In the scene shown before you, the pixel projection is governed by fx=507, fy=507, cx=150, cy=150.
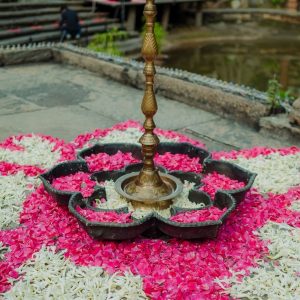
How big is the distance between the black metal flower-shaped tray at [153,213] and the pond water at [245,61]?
747 centimetres

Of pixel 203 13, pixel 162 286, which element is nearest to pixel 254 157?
pixel 162 286

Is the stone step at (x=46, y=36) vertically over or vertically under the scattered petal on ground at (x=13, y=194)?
under

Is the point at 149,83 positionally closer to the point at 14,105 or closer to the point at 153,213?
the point at 153,213

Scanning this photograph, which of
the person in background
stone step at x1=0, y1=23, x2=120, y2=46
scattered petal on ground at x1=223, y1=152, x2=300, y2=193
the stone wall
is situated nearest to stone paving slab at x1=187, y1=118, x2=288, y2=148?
the stone wall

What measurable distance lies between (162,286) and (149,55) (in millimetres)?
1466

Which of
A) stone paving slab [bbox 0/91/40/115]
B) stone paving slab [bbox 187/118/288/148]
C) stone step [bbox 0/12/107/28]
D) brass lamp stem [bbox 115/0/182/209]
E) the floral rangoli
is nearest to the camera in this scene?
the floral rangoli

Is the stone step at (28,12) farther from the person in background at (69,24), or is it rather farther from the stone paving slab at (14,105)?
the stone paving slab at (14,105)

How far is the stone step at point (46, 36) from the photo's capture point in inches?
510

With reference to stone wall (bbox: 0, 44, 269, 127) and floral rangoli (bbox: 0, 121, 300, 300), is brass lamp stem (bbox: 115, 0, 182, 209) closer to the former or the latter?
floral rangoli (bbox: 0, 121, 300, 300)

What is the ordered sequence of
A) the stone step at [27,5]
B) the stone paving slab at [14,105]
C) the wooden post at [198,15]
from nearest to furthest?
the stone paving slab at [14,105], the stone step at [27,5], the wooden post at [198,15]

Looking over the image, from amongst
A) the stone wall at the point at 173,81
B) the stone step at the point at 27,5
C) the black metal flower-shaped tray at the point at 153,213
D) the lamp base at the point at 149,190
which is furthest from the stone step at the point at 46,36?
the lamp base at the point at 149,190

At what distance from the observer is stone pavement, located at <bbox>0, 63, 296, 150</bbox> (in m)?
5.82

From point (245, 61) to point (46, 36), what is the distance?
5699 mm

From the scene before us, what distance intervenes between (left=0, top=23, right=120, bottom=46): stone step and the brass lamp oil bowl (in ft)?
30.3
